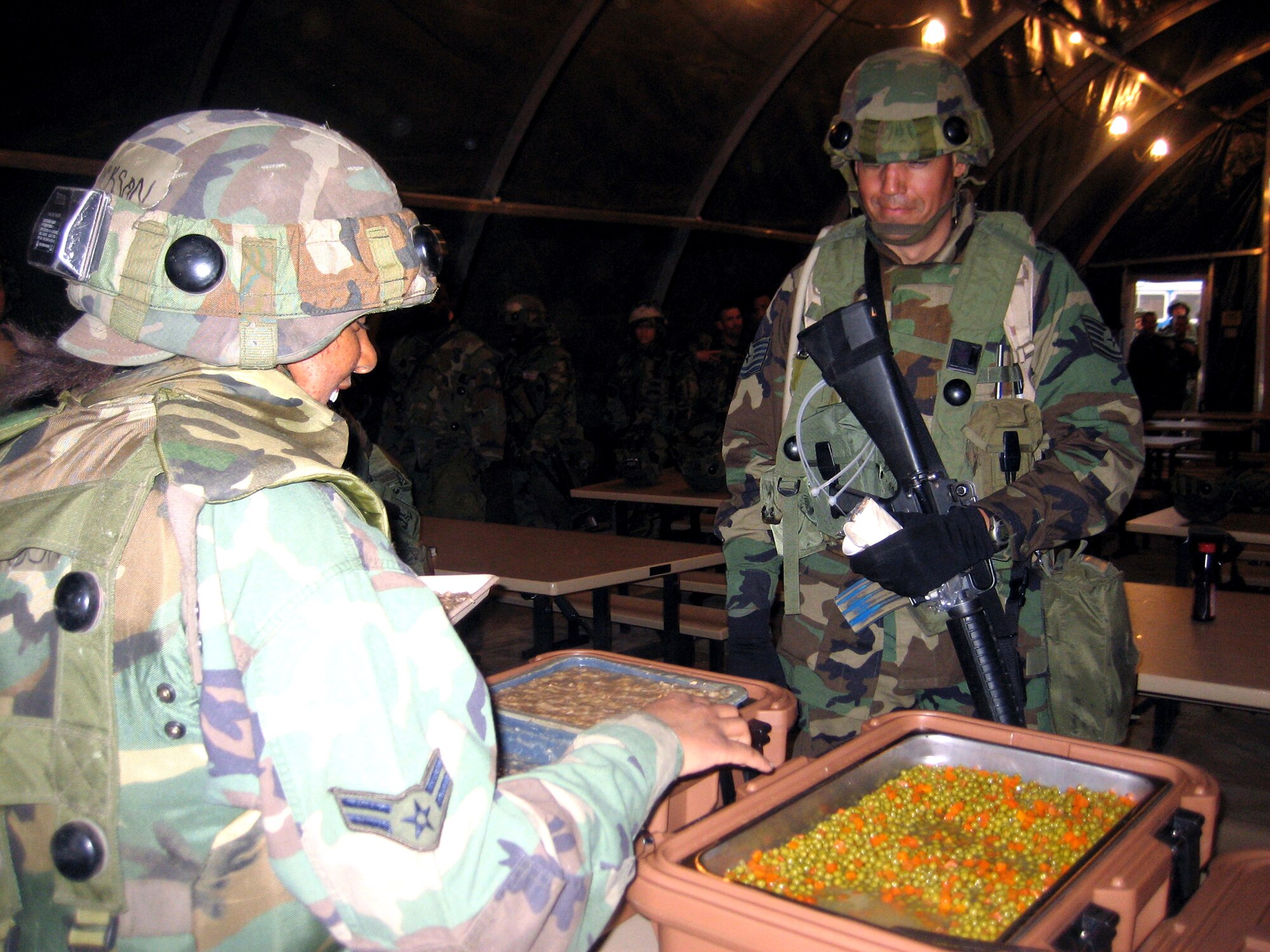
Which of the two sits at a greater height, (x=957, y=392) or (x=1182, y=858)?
(x=957, y=392)

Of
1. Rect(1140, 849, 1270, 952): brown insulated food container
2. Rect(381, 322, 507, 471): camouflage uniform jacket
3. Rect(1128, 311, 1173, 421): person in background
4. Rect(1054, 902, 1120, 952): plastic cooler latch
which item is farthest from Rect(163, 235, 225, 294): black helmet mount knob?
Rect(1128, 311, 1173, 421): person in background

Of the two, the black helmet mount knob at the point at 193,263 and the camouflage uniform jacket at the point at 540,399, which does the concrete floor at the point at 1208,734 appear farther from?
the black helmet mount knob at the point at 193,263

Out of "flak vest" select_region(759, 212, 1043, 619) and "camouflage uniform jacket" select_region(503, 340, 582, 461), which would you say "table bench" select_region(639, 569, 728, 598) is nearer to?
"camouflage uniform jacket" select_region(503, 340, 582, 461)

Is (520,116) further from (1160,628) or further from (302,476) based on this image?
(302,476)

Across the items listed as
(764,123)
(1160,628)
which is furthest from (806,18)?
(1160,628)

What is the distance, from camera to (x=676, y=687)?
1.47m

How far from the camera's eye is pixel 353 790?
0.70 metres

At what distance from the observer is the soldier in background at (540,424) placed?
21.6ft

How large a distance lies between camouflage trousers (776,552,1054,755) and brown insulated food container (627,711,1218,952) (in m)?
0.52

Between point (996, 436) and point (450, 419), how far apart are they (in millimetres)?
4405

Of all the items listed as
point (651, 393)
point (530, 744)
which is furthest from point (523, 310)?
point (530, 744)

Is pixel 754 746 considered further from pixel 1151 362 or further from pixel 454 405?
pixel 1151 362

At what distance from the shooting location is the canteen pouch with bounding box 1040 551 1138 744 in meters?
1.67

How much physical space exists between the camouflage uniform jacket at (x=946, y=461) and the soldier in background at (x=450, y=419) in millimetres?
3860
